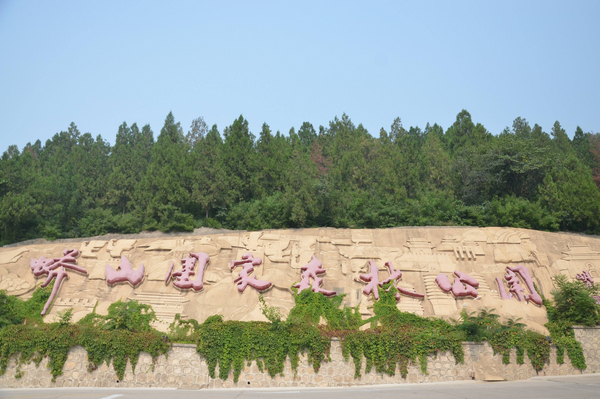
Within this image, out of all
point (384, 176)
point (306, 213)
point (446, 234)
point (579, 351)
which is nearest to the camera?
point (579, 351)

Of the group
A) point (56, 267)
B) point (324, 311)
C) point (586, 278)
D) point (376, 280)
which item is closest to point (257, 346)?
point (324, 311)

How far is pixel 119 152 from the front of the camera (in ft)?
53.5

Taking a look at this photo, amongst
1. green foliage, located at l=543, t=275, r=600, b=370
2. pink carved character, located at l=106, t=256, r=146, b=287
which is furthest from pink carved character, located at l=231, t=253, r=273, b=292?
green foliage, located at l=543, t=275, r=600, b=370

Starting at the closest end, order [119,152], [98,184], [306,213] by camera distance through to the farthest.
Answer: [306,213], [98,184], [119,152]

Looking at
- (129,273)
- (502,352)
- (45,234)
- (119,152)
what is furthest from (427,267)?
(119,152)

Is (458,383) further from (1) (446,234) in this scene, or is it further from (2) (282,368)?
(1) (446,234)

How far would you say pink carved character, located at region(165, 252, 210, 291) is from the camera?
9.30 meters

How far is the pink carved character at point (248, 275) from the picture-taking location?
30.4 ft

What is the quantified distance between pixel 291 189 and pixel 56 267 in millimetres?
5608

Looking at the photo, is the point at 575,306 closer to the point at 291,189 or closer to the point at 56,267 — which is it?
the point at 291,189

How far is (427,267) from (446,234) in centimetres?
115

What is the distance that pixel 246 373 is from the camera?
23.8ft

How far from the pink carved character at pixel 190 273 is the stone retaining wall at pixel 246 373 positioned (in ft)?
6.91

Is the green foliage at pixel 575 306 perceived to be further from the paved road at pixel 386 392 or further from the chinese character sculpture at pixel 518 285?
the paved road at pixel 386 392
